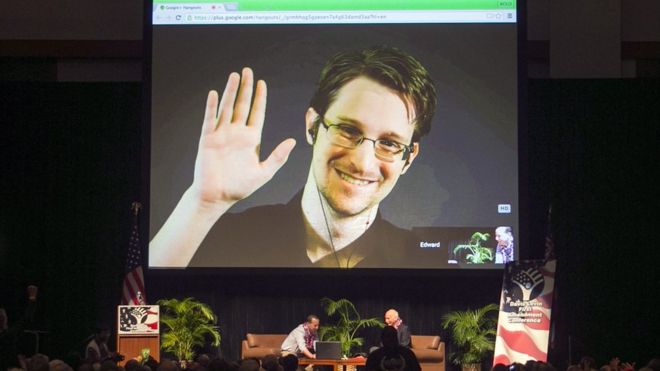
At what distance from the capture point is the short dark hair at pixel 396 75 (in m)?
12.6

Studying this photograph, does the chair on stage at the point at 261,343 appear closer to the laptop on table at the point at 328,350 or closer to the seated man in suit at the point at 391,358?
the laptop on table at the point at 328,350

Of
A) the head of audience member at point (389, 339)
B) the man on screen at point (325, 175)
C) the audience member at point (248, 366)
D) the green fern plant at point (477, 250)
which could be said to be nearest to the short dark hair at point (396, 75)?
the man on screen at point (325, 175)

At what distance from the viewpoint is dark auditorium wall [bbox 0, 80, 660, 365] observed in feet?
43.1

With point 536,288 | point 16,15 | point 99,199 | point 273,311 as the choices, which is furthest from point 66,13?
point 536,288

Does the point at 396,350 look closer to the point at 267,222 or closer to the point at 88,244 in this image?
the point at 267,222

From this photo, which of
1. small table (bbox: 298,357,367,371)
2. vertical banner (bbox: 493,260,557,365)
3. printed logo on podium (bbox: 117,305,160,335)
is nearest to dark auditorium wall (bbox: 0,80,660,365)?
small table (bbox: 298,357,367,371)

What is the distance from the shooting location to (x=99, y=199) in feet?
44.3

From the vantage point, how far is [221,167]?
12.6 meters

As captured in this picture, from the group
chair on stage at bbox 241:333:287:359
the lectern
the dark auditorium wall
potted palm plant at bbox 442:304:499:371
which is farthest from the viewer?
the dark auditorium wall

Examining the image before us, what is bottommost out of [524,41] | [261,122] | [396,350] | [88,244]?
[396,350]

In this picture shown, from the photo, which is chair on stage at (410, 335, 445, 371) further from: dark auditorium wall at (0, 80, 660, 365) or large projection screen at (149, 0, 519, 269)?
large projection screen at (149, 0, 519, 269)

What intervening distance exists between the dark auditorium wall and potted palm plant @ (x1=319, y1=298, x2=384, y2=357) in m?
0.15

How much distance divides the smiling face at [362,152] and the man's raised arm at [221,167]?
51 centimetres

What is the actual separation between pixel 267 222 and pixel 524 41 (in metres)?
3.41
